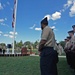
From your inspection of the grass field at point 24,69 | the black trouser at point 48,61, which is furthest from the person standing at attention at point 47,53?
the grass field at point 24,69

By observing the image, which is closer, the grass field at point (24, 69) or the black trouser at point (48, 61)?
the black trouser at point (48, 61)

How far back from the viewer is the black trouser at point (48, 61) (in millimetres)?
5535

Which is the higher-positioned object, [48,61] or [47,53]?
[47,53]

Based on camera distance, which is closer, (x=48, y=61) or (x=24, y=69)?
(x=48, y=61)

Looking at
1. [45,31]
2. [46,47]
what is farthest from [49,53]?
[45,31]

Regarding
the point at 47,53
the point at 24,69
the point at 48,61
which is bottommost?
the point at 24,69

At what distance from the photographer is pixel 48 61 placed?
554 centimetres

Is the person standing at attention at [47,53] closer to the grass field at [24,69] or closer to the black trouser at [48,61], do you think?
the black trouser at [48,61]

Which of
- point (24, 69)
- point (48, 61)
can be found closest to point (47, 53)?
point (48, 61)

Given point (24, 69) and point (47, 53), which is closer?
point (47, 53)

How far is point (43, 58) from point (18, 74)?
2811 millimetres

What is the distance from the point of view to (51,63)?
555cm

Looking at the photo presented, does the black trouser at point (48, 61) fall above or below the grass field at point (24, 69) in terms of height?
above

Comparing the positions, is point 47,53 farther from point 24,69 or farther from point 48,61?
point 24,69
